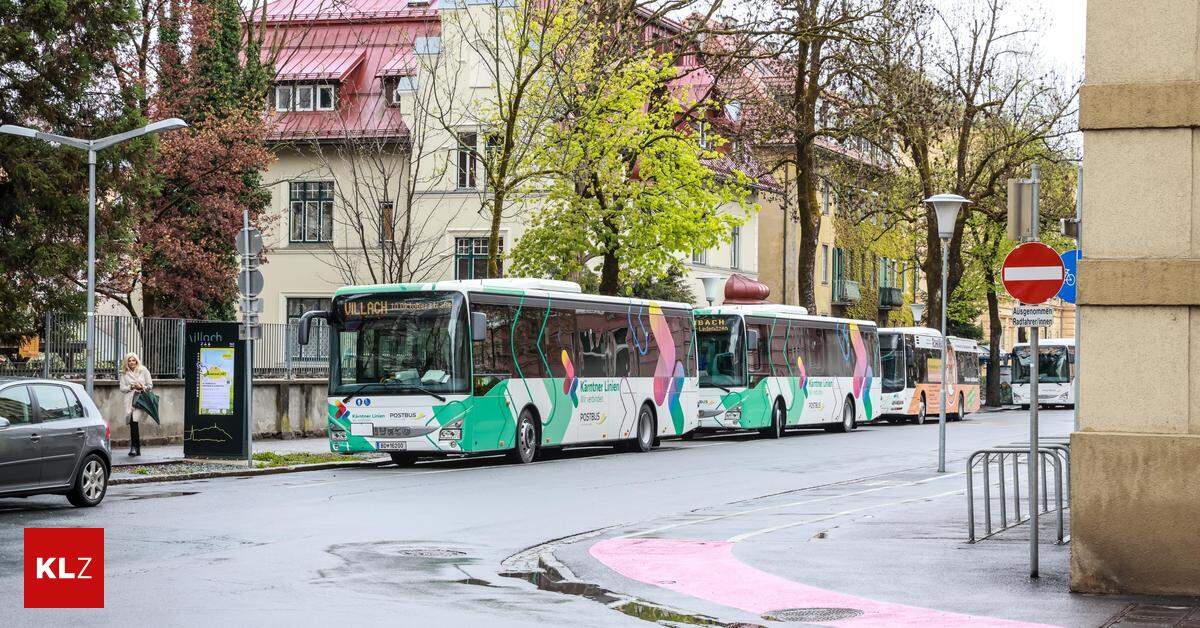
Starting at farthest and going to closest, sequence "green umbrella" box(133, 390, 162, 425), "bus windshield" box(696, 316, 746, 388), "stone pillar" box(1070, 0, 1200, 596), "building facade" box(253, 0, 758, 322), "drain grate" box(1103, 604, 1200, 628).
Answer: "building facade" box(253, 0, 758, 322) < "bus windshield" box(696, 316, 746, 388) < "green umbrella" box(133, 390, 162, 425) < "stone pillar" box(1070, 0, 1200, 596) < "drain grate" box(1103, 604, 1200, 628)

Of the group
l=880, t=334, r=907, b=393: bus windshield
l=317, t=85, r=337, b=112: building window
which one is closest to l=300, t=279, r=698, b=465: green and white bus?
l=880, t=334, r=907, b=393: bus windshield

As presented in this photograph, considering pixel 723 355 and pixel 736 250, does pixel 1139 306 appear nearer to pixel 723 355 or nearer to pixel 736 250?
pixel 723 355

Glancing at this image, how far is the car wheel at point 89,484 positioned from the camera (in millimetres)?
17719

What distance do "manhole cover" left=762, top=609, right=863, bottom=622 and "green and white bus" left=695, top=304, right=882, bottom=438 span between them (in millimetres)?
27349

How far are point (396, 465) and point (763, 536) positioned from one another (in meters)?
12.6

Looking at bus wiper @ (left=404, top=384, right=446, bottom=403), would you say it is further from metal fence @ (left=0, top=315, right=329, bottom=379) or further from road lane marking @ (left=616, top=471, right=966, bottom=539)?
road lane marking @ (left=616, top=471, right=966, bottom=539)

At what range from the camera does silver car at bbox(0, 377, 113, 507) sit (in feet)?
55.0

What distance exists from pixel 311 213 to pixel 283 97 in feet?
13.6

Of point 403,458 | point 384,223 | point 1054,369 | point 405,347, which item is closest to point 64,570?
point 405,347

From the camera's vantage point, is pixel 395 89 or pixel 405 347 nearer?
pixel 405 347

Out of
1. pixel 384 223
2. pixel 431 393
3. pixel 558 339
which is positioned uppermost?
pixel 384 223

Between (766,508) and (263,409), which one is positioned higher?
(263,409)

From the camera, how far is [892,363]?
5234 cm

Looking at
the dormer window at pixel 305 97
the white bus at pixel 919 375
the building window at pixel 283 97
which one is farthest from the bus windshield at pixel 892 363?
the building window at pixel 283 97
